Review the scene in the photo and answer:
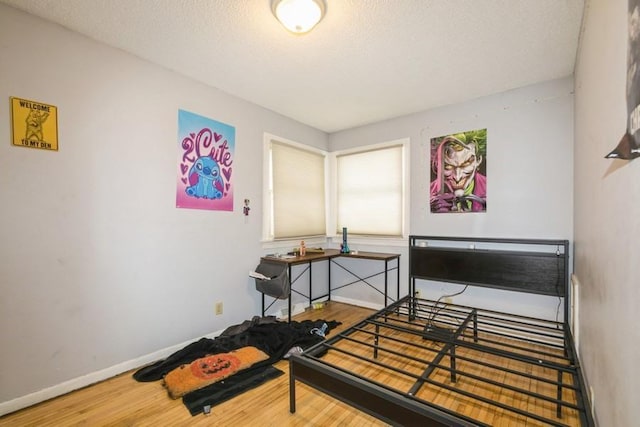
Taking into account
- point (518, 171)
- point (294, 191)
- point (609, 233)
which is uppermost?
point (518, 171)

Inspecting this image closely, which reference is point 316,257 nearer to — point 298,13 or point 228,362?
point 228,362

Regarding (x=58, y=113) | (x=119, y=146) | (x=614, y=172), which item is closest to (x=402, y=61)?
(x=614, y=172)

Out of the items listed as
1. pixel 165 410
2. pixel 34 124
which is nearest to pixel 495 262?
pixel 165 410

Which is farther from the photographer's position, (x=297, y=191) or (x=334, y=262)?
(x=334, y=262)

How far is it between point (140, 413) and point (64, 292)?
0.92m

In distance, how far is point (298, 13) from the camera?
1663mm

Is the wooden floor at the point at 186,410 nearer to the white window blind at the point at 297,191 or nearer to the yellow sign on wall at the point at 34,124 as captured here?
the yellow sign on wall at the point at 34,124

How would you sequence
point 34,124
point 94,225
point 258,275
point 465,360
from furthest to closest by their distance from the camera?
point 258,275 → point 94,225 → point 465,360 → point 34,124

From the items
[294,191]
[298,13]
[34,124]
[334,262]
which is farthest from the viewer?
[334,262]

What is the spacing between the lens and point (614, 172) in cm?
107

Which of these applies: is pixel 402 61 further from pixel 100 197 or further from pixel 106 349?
pixel 106 349

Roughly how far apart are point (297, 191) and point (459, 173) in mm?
1851

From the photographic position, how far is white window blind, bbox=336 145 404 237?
11.7 feet

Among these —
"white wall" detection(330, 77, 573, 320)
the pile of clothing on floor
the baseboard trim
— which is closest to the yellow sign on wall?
the baseboard trim
